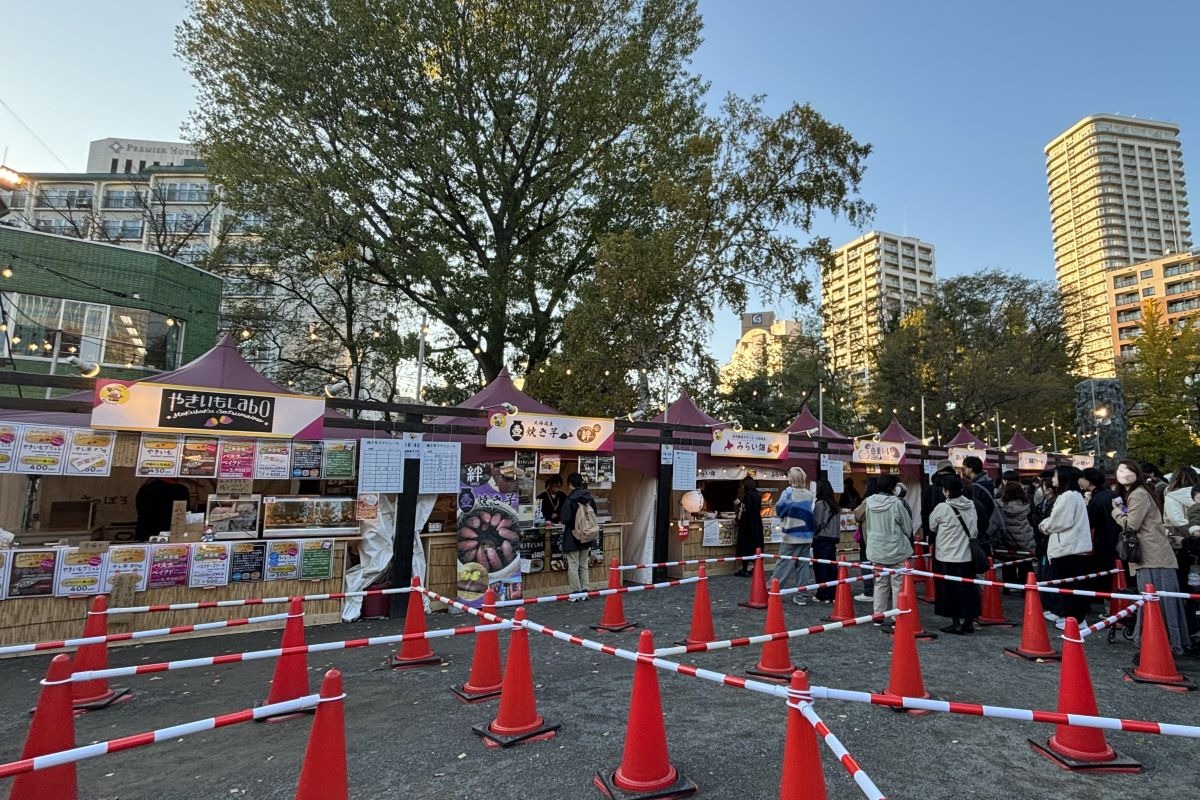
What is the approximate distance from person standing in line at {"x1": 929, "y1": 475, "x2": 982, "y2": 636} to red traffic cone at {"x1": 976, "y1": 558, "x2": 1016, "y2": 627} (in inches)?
20.1

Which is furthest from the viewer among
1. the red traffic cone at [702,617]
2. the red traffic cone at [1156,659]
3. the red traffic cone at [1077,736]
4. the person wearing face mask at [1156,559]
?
the red traffic cone at [702,617]

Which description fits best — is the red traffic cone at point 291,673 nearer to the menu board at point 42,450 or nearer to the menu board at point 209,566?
the menu board at point 209,566

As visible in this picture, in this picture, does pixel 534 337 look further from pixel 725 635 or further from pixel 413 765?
pixel 413 765

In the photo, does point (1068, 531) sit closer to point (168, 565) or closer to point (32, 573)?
point (168, 565)

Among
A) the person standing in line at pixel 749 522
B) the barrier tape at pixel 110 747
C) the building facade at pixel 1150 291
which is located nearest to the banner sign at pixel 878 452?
the person standing in line at pixel 749 522

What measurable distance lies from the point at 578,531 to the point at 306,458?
3806 millimetres

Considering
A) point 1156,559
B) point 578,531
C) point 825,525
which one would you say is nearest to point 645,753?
point 578,531

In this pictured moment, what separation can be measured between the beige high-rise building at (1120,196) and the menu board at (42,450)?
129 meters

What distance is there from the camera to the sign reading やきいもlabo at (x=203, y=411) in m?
6.30

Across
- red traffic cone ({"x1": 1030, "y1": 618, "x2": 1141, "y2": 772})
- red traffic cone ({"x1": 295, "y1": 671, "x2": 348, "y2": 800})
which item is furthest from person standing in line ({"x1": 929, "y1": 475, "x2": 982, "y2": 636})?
red traffic cone ({"x1": 295, "y1": 671, "x2": 348, "y2": 800})

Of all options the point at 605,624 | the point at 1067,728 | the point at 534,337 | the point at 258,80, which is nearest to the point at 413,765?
the point at 605,624

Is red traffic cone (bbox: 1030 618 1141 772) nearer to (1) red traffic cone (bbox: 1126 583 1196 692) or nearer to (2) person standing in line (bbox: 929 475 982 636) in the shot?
(1) red traffic cone (bbox: 1126 583 1196 692)

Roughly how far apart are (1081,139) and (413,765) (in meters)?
149

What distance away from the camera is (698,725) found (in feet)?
13.4
